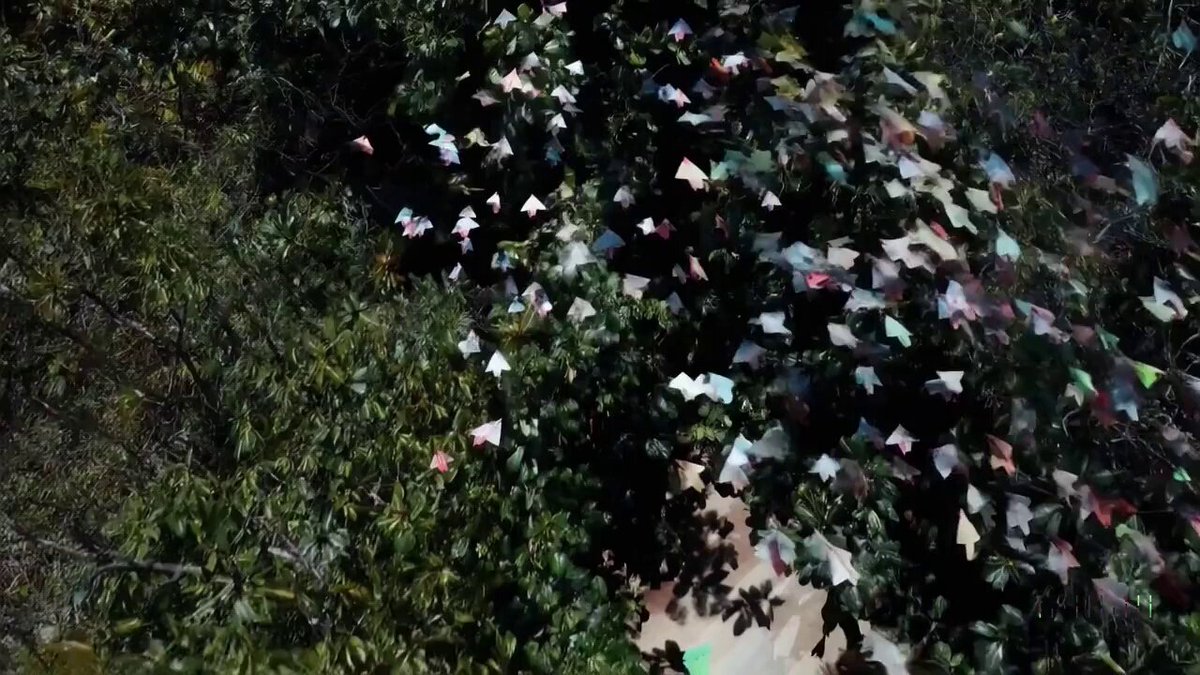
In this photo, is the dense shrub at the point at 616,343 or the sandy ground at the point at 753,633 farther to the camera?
the sandy ground at the point at 753,633

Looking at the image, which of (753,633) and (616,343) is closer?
(616,343)

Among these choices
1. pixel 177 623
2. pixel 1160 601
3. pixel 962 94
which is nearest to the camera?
pixel 177 623

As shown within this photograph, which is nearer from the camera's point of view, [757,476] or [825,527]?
[825,527]

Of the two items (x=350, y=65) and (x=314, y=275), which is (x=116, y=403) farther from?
(x=350, y=65)

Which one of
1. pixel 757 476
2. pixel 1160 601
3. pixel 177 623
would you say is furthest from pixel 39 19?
pixel 1160 601

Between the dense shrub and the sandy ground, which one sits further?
the sandy ground

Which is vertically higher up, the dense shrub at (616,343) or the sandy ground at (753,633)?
the dense shrub at (616,343)

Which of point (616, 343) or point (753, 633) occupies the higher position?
point (616, 343)

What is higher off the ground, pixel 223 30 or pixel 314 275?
pixel 223 30
